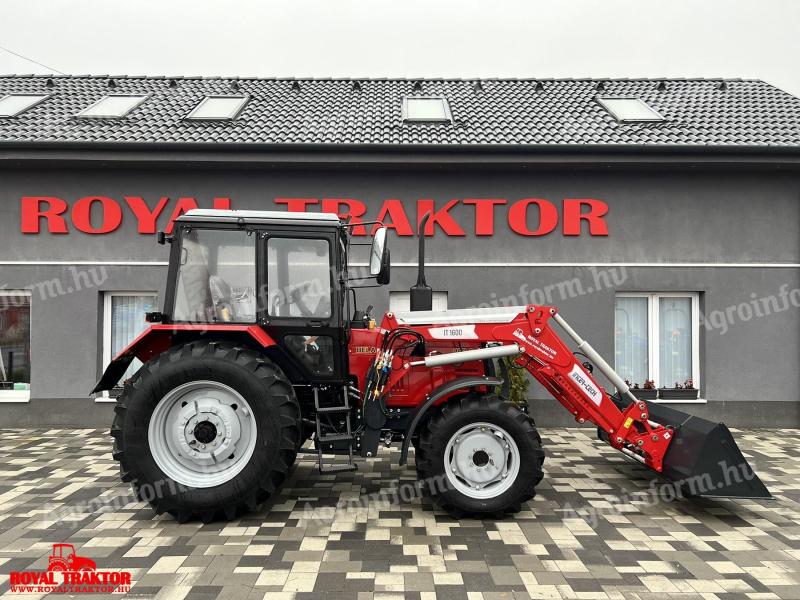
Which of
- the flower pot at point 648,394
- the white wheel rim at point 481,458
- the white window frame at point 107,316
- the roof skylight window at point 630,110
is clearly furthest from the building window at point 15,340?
the roof skylight window at point 630,110

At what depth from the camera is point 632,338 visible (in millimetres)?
7945

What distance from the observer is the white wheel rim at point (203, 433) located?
415 centimetres

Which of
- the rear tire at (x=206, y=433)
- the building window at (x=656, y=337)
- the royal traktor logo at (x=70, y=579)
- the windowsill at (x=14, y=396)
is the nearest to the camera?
the royal traktor logo at (x=70, y=579)

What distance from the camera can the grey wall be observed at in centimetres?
770

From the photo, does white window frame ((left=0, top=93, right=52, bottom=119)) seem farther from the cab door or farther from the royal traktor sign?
the cab door

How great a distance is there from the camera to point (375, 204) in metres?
7.85

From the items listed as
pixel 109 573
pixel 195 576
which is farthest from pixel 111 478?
pixel 195 576

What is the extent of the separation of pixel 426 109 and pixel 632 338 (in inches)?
192

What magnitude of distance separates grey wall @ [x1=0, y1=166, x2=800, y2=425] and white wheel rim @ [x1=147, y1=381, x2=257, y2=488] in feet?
12.2

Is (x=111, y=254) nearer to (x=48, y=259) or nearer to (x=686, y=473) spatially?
(x=48, y=259)

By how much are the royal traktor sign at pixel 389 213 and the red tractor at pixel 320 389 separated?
3.10m

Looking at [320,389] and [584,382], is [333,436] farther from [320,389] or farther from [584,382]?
[584,382]

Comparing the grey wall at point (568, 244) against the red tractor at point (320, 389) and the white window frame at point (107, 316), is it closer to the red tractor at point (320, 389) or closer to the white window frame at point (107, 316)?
the white window frame at point (107, 316)

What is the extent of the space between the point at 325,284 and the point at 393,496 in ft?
6.26
